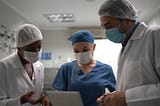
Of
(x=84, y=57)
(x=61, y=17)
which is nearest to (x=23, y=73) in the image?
(x=84, y=57)

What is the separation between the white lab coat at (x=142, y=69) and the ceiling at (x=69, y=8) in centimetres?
226

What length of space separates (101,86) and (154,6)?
8.39 ft

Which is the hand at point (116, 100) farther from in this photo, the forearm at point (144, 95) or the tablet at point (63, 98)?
the tablet at point (63, 98)

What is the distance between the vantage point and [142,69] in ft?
3.20

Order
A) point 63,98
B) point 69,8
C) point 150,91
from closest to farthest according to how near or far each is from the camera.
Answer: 1. point 150,91
2. point 63,98
3. point 69,8

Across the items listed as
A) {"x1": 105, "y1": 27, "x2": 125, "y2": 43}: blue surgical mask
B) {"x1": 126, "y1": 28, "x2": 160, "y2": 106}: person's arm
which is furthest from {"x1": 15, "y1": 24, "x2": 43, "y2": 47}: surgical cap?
{"x1": 126, "y1": 28, "x2": 160, "y2": 106}: person's arm

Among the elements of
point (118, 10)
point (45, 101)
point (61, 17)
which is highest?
point (61, 17)

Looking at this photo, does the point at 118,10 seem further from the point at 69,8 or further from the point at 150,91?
the point at 69,8

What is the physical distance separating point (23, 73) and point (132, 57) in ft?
2.82

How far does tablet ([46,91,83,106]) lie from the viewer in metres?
1.16

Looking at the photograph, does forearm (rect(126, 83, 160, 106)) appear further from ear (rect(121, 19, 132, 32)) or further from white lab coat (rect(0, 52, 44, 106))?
white lab coat (rect(0, 52, 44, 106))

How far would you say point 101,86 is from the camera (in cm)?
138

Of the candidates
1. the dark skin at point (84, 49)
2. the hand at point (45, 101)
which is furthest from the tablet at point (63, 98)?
the dark skin at point (84, 49)

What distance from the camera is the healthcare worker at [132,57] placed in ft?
3.07
